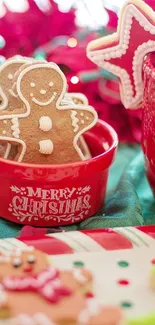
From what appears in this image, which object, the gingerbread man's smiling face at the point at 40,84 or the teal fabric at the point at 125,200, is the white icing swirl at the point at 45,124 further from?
the teal fabric at the point at 125,200

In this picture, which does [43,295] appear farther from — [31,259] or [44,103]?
[44,103]

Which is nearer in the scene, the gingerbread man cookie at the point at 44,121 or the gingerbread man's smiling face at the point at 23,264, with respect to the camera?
the gingerbread man's smiling face at the point at 23,264

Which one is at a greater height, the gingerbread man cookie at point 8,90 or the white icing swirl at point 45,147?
the gingerbread man cookie at point 8,90

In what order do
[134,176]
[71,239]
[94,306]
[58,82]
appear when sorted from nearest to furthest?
[94,306] → [71,239] → [58,82] → [134,176]

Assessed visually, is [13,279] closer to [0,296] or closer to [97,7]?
[0,296]

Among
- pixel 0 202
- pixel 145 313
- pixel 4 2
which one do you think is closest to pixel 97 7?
pixel 4 2

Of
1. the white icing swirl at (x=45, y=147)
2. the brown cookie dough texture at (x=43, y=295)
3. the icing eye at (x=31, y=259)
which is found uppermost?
the white icing swirl at (x=45, y=147)

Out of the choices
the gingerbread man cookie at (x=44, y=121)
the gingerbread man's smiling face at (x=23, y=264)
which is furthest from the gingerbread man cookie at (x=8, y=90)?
the gingerbread man's smiling face at (x=23, y=264)

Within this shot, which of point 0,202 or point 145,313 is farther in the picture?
point 0,202
